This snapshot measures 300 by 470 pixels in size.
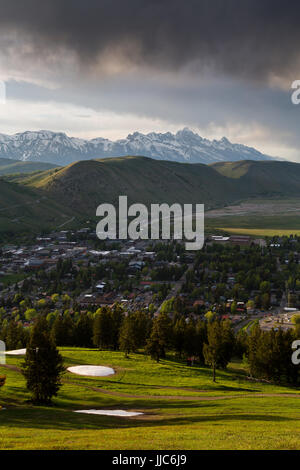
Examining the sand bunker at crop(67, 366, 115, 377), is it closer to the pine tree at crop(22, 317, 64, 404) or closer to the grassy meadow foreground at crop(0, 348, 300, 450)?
the grassy meadow foreground at crop(0, 348, 300, 450)

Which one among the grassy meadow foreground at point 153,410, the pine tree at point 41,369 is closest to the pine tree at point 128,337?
the grassy meadow foreground at point 153,410

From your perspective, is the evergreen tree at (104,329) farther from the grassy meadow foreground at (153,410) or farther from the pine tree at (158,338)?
the pine tree at (158,338)

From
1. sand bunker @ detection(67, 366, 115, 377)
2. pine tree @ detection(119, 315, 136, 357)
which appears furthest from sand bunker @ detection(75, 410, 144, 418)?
pine tree @ detection(119, 315, 136, 357)

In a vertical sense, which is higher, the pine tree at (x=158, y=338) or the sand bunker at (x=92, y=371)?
the pine tree at (x=158, y=338)
